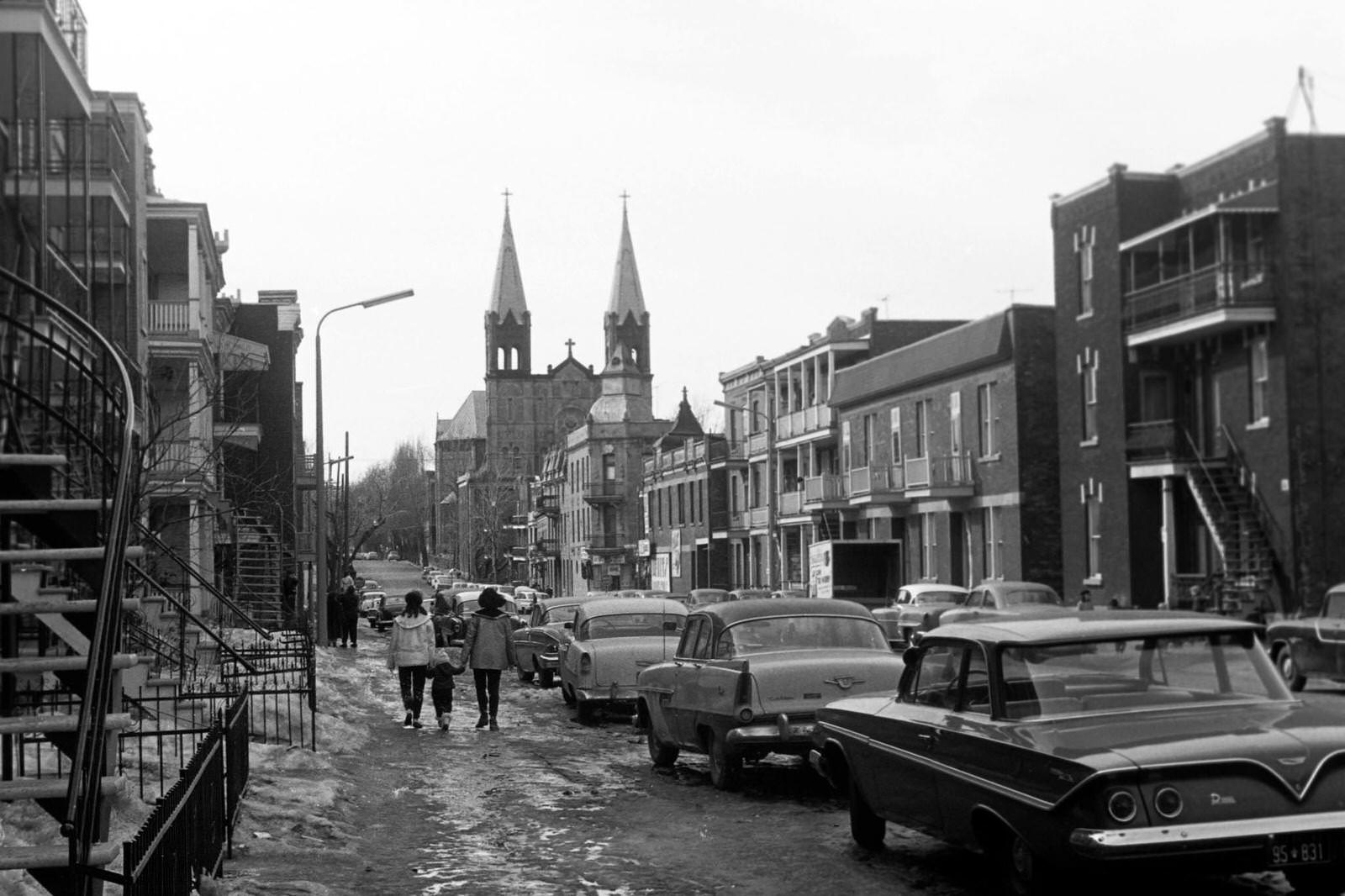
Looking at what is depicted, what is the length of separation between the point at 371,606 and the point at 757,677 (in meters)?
55.3

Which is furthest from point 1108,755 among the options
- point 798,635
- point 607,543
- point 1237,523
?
point 607,543

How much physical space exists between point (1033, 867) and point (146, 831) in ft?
14.1

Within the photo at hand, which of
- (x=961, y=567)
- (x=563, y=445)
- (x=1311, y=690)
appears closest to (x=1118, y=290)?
(x=961, y=567)

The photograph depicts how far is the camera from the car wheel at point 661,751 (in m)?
15.7

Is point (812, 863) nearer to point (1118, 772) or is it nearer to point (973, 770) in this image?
point (973, 770)

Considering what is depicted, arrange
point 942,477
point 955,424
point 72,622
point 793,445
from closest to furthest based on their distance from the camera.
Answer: point 72,622, point 942,477, point 955,424, point 793,445

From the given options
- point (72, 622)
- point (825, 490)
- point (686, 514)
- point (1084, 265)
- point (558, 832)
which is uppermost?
point (1084, 265)

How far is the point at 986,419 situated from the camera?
2029 inches

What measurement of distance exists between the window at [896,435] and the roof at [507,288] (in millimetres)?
110604

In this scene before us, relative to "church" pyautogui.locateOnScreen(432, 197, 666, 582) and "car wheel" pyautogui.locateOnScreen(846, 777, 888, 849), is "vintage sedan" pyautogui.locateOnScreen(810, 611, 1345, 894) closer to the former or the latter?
"car wheel" pyautogui.locateOnScreen(846, 777, 888, 849)

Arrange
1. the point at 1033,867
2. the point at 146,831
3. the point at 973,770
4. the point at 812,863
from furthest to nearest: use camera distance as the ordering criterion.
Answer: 1. the point at 812,863
2. the point at 973,770
3. the point at 1033,867
4. the point at 146,831

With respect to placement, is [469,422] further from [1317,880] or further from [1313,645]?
[1317,880]

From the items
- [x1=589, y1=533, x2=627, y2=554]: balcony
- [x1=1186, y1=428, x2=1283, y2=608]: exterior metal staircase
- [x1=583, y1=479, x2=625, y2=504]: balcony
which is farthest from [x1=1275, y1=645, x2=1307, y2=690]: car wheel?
[x1=583, y1=479, x2=625, y2=504]: balcony

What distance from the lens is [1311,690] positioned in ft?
79.0
